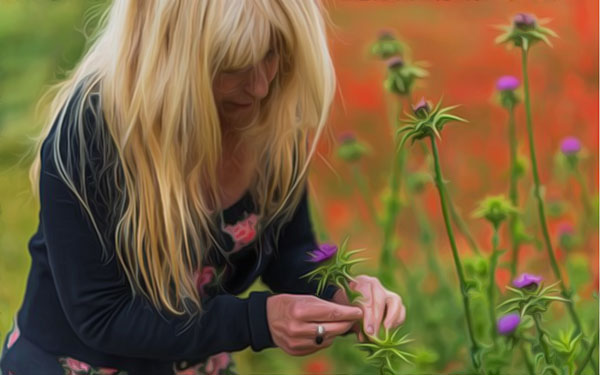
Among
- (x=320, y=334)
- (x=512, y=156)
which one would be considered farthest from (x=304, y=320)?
(x=512, y=156)

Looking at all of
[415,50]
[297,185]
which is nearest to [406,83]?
[415,50]

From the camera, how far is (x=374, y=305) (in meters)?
0.91

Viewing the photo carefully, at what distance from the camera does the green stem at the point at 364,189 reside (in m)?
1.09

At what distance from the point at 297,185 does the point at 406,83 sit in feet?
0.51

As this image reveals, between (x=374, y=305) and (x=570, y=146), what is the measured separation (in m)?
0.35

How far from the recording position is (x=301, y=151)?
3.29ft

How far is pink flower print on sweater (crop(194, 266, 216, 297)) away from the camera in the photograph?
98 centimetres

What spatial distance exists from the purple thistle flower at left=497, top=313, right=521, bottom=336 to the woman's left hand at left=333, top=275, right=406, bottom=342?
4.7 inches

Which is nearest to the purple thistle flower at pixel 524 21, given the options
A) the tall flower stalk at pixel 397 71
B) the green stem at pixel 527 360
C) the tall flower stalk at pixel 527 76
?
the tall flower stalk at pixel 527 76

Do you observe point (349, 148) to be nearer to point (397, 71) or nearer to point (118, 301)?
point (397, 71)

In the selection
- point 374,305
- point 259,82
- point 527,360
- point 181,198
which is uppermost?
point 259,82

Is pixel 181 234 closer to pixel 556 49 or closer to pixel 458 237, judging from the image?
pixel 458 237

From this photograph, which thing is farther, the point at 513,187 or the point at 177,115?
the point at 513,187

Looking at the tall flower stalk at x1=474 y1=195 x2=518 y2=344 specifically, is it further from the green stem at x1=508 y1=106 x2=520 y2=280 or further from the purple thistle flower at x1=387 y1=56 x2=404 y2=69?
the purple thistle flower at x1=387 y1=56 x2=404 y2=69
